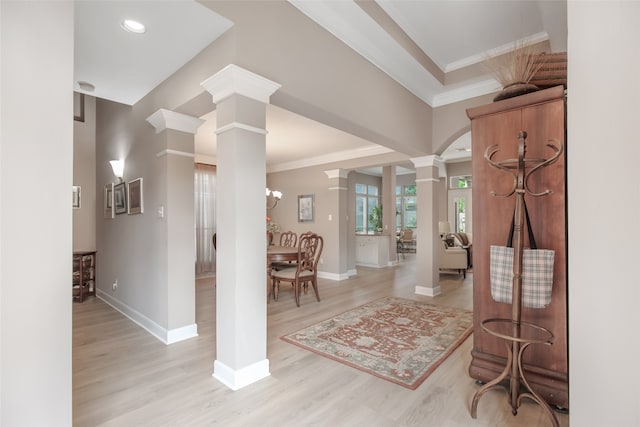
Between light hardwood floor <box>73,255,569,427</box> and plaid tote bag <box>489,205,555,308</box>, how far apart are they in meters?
0.73

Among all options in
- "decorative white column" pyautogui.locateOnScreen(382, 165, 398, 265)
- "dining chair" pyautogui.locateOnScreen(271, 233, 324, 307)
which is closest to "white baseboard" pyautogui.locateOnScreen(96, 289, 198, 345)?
"dining chair" pyautogui.locateOnScreen(271, 233, 324, 307)

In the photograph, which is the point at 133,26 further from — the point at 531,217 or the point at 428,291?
the point at 428,291

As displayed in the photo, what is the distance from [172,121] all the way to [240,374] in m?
2.29

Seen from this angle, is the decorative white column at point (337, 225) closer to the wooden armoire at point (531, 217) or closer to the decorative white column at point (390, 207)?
the decorative white column at point (390, 207)

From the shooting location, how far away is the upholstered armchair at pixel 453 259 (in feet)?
20.4

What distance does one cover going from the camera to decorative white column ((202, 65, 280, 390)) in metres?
2.11

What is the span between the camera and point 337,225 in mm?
6355

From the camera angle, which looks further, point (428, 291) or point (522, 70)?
point (428, 291)

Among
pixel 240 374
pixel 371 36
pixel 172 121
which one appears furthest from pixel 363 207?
pixel 240 374

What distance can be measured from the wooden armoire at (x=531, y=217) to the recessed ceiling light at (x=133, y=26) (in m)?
2.41
